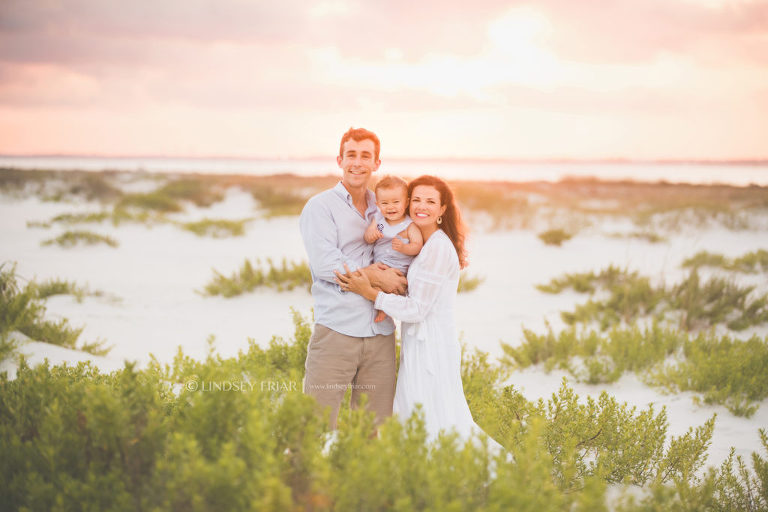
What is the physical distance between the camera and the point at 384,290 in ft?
10.7

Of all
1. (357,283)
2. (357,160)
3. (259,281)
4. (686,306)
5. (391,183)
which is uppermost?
(357,160)

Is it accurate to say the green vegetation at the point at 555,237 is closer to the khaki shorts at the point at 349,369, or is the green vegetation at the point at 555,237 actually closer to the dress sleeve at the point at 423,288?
the khaki shorts at the point at 349,369

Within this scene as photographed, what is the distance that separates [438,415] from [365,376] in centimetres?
57

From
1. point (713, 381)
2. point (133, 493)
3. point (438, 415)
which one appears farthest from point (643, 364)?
point (133, 493)

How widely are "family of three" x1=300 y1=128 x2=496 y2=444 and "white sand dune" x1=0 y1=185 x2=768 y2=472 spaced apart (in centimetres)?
266

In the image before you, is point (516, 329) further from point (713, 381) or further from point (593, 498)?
point (593, 498)

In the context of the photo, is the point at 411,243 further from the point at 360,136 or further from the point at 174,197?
the point at 174,197

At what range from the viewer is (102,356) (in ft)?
19.9

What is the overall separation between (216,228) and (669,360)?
43.2ft

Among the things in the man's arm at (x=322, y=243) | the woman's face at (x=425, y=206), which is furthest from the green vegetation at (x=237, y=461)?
the woman's face at (x=425, y=206)

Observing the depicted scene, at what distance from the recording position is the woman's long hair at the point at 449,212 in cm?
331

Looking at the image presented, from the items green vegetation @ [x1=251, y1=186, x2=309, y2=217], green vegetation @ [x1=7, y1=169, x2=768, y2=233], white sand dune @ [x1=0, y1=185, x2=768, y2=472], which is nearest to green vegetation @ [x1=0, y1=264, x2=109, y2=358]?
white sand dune @ [x1=0, y1=185, x2=768, y2=472]

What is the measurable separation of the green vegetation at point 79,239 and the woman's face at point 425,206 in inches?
496

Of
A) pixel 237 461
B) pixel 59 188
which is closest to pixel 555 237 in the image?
pixel 237 461
